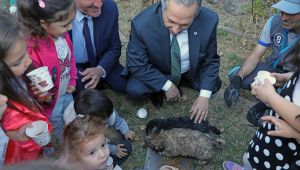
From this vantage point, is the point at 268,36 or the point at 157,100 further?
the point at 157,100

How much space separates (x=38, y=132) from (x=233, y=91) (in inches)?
86.0

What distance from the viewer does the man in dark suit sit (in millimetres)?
3387

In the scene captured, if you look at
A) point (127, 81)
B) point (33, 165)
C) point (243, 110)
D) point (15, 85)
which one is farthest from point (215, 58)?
point (33, 165)

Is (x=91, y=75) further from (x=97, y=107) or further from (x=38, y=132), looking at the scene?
(x=38, y=132)

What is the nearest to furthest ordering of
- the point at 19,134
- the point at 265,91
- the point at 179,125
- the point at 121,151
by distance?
the point at 265,91, the point at 19,134, the point at 121,151, the point at 179,125

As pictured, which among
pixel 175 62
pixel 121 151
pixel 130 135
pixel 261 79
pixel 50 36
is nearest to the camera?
pixel 261 79

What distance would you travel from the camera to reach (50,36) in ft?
9.32

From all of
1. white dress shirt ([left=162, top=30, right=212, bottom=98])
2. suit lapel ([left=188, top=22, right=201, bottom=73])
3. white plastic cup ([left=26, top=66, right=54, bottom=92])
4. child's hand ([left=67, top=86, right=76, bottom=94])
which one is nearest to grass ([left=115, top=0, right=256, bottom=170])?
white dress shirt ([left=162, top=30, right=212, bottom=98])

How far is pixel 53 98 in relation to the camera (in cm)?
298

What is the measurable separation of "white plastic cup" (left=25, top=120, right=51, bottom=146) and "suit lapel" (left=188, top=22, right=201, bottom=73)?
165cm

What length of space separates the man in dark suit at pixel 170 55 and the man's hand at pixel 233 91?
135mm

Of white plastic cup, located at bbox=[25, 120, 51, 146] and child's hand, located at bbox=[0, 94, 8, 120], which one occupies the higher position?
child's hand, located at bbox=[0, 94, 8, 120]

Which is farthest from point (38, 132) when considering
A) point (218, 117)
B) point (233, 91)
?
point (233, 91)

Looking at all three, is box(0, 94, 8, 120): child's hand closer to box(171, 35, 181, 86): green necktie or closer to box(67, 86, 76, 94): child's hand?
box(67, 86, 76, 94): child's hand
